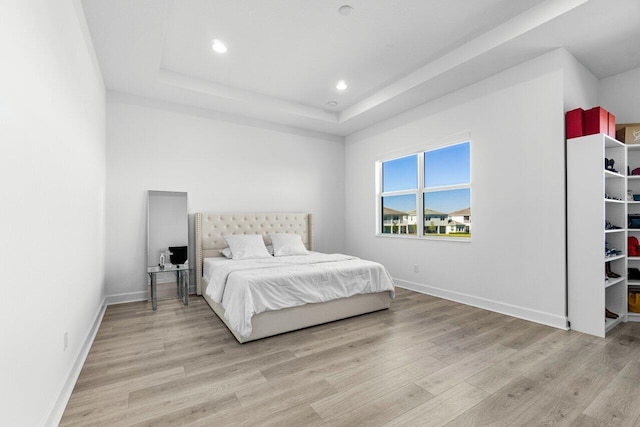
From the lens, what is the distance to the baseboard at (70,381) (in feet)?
5.44

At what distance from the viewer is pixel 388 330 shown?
10.2 feet

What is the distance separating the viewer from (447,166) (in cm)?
439

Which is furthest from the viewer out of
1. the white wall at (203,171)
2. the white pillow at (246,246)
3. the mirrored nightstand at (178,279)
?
the white pillow at (246,246)

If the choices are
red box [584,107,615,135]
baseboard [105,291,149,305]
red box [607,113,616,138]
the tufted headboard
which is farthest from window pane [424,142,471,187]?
baseboard [105,291,149,305]

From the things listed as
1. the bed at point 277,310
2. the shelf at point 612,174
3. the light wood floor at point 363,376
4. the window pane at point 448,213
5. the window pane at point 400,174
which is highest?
the window pane at point 400,174

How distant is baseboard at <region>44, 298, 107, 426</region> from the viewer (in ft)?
5.44

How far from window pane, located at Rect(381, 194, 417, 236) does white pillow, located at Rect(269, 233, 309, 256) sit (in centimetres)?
159

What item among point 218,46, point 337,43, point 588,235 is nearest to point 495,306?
point 588,235

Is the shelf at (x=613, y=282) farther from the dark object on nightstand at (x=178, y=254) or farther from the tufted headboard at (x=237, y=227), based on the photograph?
the dark object on nightstand at (x=178, y=254)

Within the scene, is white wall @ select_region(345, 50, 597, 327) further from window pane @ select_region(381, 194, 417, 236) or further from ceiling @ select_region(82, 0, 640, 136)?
window pane @ select_region(381, 194, 417, 236)

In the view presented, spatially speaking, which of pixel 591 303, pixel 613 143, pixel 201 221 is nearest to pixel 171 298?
pixel 201 221

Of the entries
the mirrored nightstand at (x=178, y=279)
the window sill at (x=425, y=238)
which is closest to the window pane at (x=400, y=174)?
the window sill at (x=425, y=238)

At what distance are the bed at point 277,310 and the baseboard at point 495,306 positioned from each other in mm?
972

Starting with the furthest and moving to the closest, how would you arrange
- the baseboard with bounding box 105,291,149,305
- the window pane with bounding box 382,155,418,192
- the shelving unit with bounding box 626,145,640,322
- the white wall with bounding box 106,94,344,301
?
the window pane with bounding box 382,155,418,192 → the white wall with bounding box 106,94,344,301 → the baseboard with bounding box 105,291,149,305 → the shelving unit with bounding box 626,145,640,322
